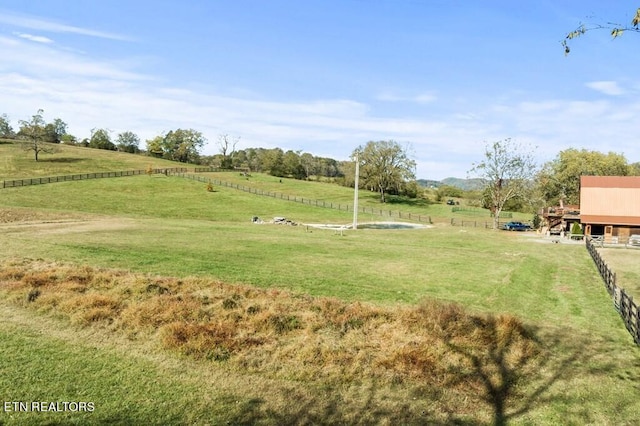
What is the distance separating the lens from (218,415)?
27.7 ft

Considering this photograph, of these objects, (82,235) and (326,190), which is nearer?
(82,235)

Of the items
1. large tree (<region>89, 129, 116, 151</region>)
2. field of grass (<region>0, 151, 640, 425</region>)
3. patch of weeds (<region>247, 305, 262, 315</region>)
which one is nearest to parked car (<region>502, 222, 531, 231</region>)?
field of grass (<region>0, 151, 640, 425</region>)

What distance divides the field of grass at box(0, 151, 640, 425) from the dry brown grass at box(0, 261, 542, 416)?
0.06m

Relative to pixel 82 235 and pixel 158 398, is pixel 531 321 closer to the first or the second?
pixel 158 398

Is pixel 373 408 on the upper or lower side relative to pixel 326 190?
lower

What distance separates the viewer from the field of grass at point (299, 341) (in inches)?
356

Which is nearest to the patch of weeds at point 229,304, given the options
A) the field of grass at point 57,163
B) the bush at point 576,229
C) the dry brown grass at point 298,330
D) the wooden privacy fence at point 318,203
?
the dry brown grass at point 298,330

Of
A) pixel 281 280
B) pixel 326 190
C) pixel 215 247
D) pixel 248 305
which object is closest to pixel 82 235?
pixel 215 247

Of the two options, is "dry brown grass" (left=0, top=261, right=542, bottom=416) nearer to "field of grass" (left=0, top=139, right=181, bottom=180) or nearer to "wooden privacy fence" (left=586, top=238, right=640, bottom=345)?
"wooden privacy fence" (left=586, top=238, right=640, bottom=345)

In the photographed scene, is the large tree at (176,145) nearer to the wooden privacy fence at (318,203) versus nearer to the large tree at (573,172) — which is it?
the wooden privacy fence at (318,203)

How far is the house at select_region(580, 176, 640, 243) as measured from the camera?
44.9 m

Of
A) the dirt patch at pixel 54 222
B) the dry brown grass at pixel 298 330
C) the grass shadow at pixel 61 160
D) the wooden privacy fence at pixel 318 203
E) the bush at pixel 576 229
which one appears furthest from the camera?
the grass shadow at pixel 61 160

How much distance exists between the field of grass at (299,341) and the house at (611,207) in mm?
25405

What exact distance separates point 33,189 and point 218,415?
66808 millimetres
